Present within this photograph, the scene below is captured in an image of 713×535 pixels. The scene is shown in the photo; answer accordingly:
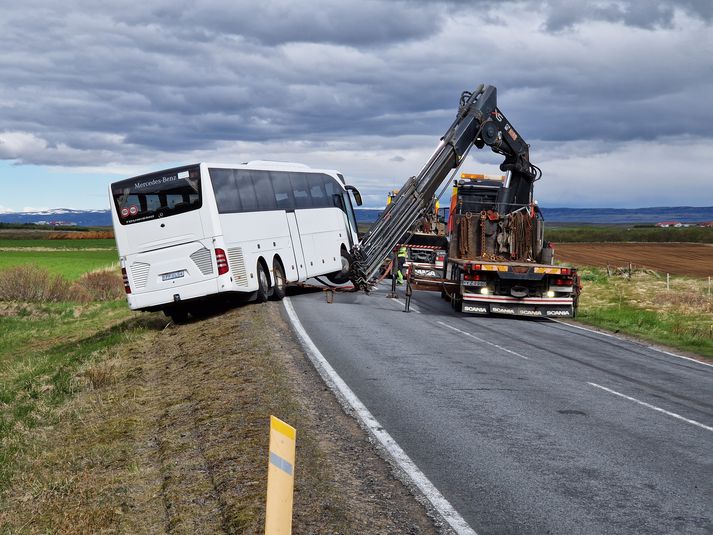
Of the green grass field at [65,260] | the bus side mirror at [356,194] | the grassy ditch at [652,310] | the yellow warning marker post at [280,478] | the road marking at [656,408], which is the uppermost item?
the bus side mirror at [356,194]

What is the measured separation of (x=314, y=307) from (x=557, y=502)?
650 inches

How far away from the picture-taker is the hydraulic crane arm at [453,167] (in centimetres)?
2427

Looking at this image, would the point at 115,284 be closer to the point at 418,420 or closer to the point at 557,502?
the point at 418,420

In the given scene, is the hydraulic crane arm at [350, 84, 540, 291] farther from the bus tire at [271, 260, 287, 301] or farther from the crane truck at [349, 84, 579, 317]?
the bus tire at [271, 260, 287, 301]

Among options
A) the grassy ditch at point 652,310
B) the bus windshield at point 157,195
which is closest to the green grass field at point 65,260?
the grassy ditch at point 652,310

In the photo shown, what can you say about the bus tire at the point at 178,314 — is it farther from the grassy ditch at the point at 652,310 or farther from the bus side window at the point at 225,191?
the grassy ditch at the point at 652,310

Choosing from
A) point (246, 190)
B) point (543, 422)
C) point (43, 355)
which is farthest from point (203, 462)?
point (43, 355)

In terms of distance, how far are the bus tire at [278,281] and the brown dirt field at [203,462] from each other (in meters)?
8.85

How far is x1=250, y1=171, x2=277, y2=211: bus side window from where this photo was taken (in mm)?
21969

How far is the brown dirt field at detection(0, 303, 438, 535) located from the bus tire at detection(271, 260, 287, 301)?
8845 mm

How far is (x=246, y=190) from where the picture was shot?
21.1 metres

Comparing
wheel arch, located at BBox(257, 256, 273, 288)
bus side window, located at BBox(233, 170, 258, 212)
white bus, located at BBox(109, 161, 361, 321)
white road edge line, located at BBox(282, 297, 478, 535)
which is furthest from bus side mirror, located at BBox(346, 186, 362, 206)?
white road edge line, located at BBox(282, 297, 478, 535)

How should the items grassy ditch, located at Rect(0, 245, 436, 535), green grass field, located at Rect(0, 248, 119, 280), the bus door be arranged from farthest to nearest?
green grass field, located at Rect(0, 248, 119, 280) → the bus door → grassy ditch, located at Rect(0, 245, 436, 535)

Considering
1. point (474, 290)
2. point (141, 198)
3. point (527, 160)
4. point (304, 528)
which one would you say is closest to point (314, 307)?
point (474, 290)
